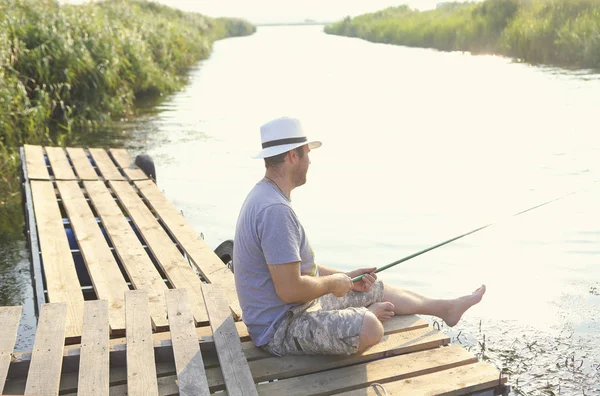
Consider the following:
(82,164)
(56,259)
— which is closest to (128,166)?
(82,164)

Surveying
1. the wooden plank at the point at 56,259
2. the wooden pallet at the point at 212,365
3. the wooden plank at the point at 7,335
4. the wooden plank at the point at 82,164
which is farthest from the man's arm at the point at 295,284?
the wooden plank at the point at 82,164

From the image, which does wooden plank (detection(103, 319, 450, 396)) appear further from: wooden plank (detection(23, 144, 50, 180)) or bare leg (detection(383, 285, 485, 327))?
wooden plank (detection(23, 144, 50, 180))

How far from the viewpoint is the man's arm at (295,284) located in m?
2.99

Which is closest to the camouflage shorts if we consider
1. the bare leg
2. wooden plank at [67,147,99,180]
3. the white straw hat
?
the bare leg

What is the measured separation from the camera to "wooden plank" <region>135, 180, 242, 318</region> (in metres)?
4.20

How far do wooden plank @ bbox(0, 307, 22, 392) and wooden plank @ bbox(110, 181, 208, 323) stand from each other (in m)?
0.89

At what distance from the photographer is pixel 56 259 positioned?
4574 millimetres

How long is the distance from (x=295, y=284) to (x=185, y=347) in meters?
0.64

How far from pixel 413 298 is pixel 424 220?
2.84 metres

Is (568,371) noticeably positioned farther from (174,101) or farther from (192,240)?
(174,101)

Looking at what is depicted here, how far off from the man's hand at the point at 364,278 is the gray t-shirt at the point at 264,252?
0.38 meters

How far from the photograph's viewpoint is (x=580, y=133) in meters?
10.2

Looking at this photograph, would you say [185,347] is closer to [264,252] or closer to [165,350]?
[165,350]

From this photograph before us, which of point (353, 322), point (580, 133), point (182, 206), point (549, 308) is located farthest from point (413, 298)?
point (580, 133)
